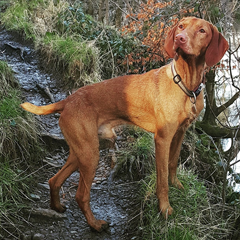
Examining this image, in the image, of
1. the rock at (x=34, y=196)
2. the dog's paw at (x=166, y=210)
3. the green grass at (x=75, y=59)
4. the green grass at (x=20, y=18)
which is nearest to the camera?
the dog's paw at (x=166, y=210)

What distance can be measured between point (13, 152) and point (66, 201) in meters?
0.84

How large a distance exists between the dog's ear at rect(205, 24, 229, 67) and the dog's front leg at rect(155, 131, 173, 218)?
75 cm

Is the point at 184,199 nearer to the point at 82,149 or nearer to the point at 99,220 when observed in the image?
the point at 99,220

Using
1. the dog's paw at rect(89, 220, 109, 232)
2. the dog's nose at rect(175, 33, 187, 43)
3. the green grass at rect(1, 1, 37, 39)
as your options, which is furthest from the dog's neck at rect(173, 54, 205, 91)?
the green grass at rect(1, 1, 37, 39)

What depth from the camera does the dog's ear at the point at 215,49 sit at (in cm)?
274

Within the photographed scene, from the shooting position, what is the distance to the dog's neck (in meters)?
2.87

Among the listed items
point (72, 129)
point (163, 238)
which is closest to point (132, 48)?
point (72, 129)

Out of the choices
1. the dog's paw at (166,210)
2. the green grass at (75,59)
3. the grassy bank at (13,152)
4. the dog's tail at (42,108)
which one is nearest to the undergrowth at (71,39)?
the green grass at (75,59)

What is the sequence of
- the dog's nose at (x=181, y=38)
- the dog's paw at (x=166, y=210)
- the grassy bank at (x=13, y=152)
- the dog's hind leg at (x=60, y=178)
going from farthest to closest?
the dog's hind leg at (x=60, y=178), the grassy bank at (x=13, y=152), the dog's paw at (x=166, y=210), the dog's nose at (x=181, y=38)

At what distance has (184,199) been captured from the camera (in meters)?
3.29

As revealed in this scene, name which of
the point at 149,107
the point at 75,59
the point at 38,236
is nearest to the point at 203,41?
the point at 149,107

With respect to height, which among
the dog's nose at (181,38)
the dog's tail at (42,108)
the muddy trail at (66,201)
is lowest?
the muddy trail at (66,201)

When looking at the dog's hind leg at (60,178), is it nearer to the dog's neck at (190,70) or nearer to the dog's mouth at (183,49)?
the dog's neck at (190,70)

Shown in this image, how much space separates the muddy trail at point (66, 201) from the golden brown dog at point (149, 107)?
0.52 feet
